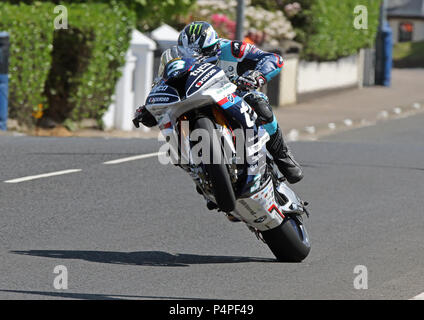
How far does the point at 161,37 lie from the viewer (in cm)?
2436

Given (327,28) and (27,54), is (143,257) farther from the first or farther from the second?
(327,28)

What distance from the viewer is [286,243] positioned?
8195 mm

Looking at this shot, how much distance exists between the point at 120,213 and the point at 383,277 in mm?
3056

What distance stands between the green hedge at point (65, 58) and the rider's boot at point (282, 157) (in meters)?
10.5

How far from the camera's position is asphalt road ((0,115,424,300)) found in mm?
7367

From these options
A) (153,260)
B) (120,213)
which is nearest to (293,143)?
(120,213)

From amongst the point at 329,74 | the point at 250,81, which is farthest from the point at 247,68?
the point at 329,74

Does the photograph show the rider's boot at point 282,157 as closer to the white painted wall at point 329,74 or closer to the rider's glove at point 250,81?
the rider's glove at point 250,81

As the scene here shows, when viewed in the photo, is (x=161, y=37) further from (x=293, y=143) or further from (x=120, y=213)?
(x=120, y=213)

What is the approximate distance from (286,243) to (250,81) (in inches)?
51.8

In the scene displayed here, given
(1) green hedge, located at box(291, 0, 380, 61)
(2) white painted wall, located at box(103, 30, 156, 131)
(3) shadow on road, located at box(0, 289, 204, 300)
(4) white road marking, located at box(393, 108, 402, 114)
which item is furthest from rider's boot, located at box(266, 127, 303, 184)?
(1) green hedge, located at box(291, 0, 380, 61)

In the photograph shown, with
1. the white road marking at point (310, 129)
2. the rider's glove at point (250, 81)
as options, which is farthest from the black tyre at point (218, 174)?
the white road marking at point (310, 129)
